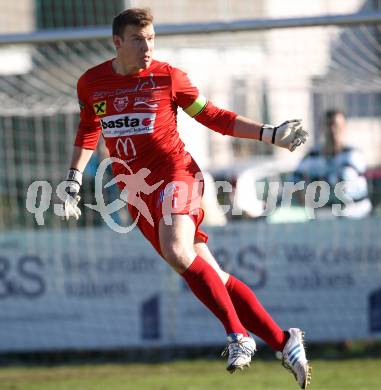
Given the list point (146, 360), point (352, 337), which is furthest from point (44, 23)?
point (352, 337)

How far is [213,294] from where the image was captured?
6.88 meters

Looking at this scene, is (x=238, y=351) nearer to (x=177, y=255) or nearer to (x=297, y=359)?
(x=297, y=359)

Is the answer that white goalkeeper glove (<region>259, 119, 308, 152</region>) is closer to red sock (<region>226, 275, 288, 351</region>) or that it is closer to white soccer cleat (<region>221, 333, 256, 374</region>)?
red sock (<region>226, 275, 288, 351</region>)

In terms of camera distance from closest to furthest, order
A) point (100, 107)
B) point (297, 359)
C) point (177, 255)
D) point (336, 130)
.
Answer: point (177, 255)
point (297, 359)
point (100, 107)
point (336, 130)

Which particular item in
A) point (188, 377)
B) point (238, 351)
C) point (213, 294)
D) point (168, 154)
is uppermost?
point (168, 154)

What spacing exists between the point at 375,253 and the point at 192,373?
6.65ft

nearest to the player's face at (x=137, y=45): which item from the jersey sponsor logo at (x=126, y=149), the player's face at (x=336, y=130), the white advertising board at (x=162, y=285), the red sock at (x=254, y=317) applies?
the jersey sponsor logo at (x=126, y=149)

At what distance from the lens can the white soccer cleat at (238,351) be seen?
6.70 metres

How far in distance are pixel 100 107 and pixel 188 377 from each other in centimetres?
358

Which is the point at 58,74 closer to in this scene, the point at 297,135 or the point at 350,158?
the point at 350,158

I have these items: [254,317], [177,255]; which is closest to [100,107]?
[177,255]

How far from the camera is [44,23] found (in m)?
12.5

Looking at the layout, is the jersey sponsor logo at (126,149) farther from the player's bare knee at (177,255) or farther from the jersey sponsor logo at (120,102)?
the player's bare knee at (177,255)

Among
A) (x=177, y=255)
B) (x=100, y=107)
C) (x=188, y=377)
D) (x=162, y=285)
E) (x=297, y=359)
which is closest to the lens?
(x=177, y=255)
